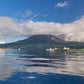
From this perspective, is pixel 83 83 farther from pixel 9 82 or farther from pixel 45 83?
pixel 9 82

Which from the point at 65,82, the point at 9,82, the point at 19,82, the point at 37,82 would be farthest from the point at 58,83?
the point at 9,82

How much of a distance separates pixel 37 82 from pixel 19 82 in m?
2.35

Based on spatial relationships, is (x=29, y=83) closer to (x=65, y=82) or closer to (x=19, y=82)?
(x=19, y=82)

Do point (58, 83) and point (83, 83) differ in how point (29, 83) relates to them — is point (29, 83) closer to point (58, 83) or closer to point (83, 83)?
point (58, 83)

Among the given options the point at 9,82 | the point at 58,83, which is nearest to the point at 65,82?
the point at 58,83

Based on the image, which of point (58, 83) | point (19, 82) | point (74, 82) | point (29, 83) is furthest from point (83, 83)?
point (19, 82)

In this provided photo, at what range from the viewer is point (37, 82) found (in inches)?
762

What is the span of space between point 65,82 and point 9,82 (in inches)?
285

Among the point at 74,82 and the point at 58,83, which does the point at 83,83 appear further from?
the point at 58,83

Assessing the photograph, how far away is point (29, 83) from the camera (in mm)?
18766

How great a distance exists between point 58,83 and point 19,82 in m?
5.04

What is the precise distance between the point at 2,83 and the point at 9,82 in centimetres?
96

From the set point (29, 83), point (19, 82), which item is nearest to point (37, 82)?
point (29, 83)

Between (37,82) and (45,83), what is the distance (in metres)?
1.15
